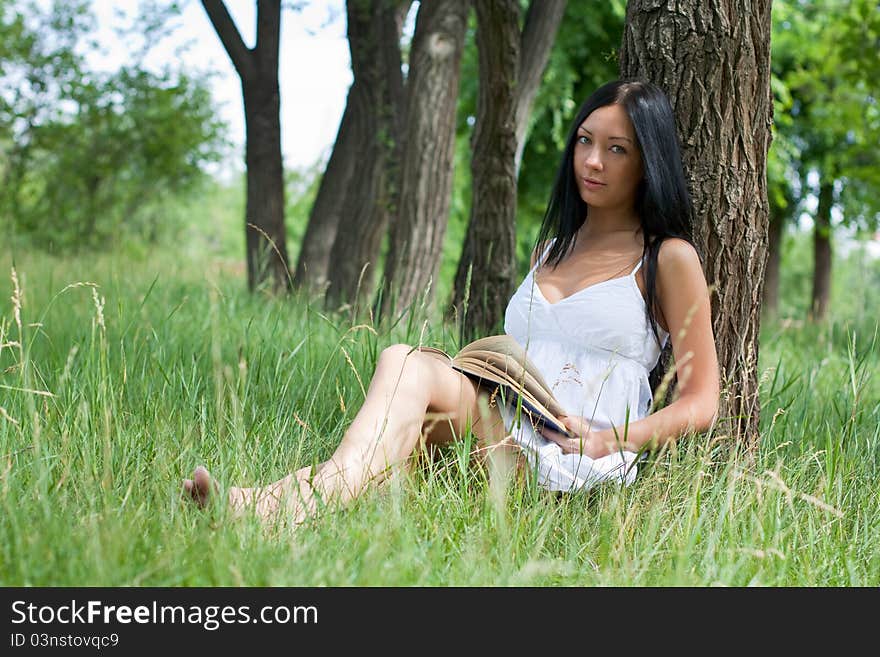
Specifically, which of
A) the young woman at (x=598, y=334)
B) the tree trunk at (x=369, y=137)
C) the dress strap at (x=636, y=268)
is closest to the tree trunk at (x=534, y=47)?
the tree trunk at (x=369, y=137)

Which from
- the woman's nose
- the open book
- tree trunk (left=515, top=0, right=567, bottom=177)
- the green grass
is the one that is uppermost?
tree trunk (left=515, top=0, right=567, bottom=177)

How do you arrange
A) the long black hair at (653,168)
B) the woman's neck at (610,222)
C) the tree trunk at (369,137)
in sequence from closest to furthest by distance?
the long black hair at (653,168) → the woman's neck at (610,222) → the tree trunk at (369,137)

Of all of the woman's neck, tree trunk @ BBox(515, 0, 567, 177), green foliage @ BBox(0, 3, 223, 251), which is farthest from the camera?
green foliage @ BBox(0, 3, 223, 251)

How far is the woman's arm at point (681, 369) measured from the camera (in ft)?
8.96

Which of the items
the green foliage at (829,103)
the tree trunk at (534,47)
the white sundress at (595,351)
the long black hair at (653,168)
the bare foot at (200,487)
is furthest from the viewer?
the green foliage at (829,103)

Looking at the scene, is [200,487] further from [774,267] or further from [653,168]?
[774,267]

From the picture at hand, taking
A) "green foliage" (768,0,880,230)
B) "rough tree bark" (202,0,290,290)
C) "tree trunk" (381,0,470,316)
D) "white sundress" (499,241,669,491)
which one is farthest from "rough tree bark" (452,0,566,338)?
"green foliage" (768,0,880,230)

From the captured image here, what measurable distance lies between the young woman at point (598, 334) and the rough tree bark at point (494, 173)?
203cm

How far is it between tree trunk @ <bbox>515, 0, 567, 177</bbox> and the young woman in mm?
3205

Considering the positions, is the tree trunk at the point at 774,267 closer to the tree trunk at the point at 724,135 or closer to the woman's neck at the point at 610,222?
the tree trunk at the point at 724,135

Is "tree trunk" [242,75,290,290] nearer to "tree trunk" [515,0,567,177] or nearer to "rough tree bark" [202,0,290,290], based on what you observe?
"rough tree bark" [202,0,290,290]

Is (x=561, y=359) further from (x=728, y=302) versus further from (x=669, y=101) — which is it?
(x=669, y=101)

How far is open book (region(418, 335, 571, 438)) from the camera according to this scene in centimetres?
274
